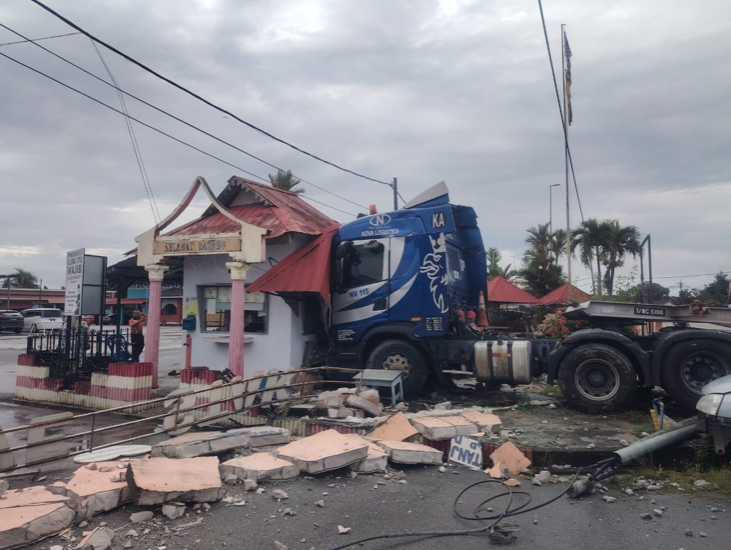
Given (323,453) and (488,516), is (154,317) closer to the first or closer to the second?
(323,453)

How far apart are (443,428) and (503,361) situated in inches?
108

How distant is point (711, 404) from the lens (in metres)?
5.66

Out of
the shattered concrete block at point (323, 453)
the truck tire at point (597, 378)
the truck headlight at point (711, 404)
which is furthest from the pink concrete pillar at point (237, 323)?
the truck headlight at point (711, 404)

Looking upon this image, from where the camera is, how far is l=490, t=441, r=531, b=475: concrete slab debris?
615 cm

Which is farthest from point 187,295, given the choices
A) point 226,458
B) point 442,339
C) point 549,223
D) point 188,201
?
point 549,223

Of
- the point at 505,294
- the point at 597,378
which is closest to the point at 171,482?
the point at 597,378

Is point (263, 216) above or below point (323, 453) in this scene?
above

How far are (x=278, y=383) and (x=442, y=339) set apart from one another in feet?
9.74

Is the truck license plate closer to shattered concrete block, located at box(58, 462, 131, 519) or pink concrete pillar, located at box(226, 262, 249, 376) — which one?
pink concrete pillar, located at box(226, 262, 249, 376)

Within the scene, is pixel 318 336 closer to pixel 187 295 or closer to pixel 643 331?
pixel 187 295

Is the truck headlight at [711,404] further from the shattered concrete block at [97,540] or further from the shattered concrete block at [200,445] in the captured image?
the shattered concrete block at [97,540]

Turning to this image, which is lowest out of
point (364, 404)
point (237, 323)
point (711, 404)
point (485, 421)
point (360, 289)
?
point (485, 421)

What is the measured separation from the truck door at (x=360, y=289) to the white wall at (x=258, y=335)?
1215 mm

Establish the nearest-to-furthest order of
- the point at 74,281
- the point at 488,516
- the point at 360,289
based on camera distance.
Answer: the point at 488,516 < the point at 360,289 < the point at 74,281
